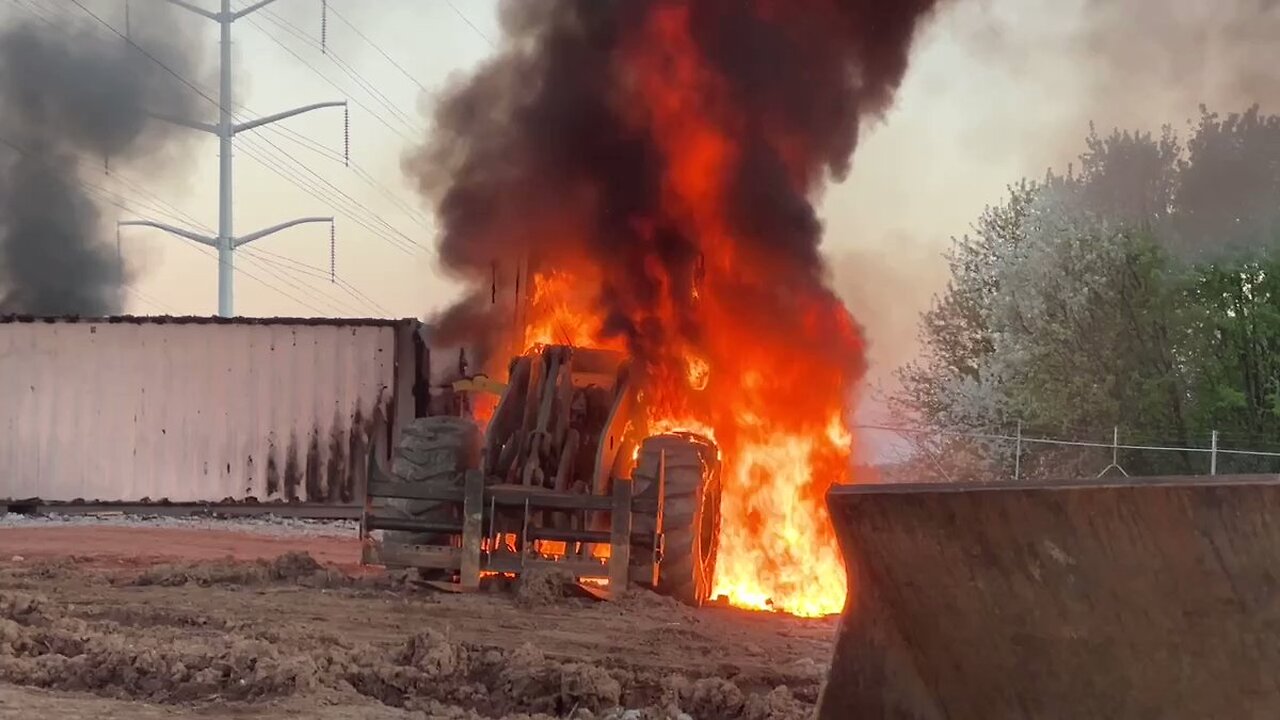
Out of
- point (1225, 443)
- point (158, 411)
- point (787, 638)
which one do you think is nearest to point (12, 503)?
point (158, 411)

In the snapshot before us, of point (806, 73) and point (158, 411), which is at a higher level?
point (806, 73)

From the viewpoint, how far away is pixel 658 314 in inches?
→ 468

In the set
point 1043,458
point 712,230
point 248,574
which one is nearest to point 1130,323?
point 1043,458

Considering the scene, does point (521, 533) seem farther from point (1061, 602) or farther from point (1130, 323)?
point (1130, 323)

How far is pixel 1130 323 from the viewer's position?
30656 mm

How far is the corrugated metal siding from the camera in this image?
57.8 ft

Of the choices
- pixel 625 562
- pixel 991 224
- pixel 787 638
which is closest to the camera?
pixel 787 638

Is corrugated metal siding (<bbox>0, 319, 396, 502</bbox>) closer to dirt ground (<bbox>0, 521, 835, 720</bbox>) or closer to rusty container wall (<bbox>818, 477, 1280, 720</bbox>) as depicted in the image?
dirt ground (<bbox>0, 521, 835, 720</bbox>)

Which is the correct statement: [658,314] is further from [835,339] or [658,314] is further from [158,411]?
[158,411]

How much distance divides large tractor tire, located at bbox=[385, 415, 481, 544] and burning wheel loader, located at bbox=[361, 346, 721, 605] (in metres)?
0.01

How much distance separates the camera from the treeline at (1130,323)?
2792 centimetres

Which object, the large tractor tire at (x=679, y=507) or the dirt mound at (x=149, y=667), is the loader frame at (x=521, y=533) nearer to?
the large tractor tire at (x=679, y=507)

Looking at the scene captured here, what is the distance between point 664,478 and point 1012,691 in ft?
16.6

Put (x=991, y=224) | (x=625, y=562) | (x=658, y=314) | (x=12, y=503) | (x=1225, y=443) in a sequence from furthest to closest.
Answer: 1. (x=991, y=224)
2. (x=1225, y=443)
3. (x=12, y=503)
4. (x=658, y=314)
5. (x=625, y=562)
